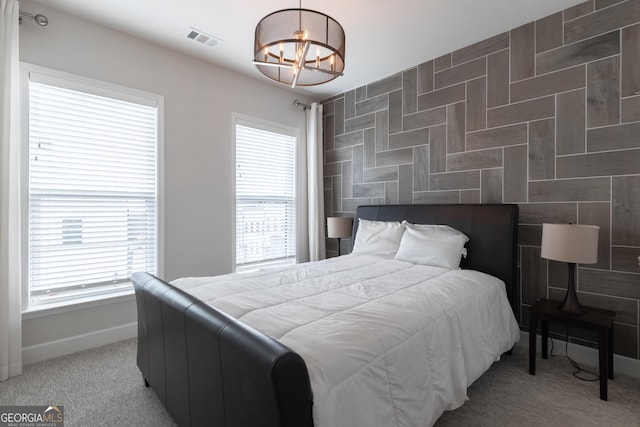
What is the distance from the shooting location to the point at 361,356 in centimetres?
121

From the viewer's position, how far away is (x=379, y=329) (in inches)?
54.4

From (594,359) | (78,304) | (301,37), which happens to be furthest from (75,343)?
(594,359)

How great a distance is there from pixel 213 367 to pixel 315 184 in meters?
3.26

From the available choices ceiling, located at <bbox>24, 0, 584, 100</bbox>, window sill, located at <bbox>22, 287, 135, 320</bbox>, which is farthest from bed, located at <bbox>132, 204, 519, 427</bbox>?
ceiling, located at <bbox>24, 0, 584, 100</bbox>

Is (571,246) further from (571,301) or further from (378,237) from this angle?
(378,237)

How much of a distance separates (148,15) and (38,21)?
0.80 metres

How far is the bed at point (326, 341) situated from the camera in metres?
1.04

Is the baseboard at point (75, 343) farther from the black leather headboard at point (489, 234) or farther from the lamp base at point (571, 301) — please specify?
the lamp base at point (571, 301)

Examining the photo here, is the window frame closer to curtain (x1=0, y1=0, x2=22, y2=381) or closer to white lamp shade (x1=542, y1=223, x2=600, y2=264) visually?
curtain (x1=0, y1=0, x2=22, y2=381)

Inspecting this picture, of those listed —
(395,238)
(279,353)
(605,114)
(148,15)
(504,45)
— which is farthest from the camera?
(395,238)

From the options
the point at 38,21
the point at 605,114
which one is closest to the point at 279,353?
the point at 605,114

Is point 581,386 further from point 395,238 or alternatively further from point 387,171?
point 387,171

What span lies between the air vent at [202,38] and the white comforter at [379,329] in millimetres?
2280

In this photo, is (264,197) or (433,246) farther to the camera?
(264,197)
